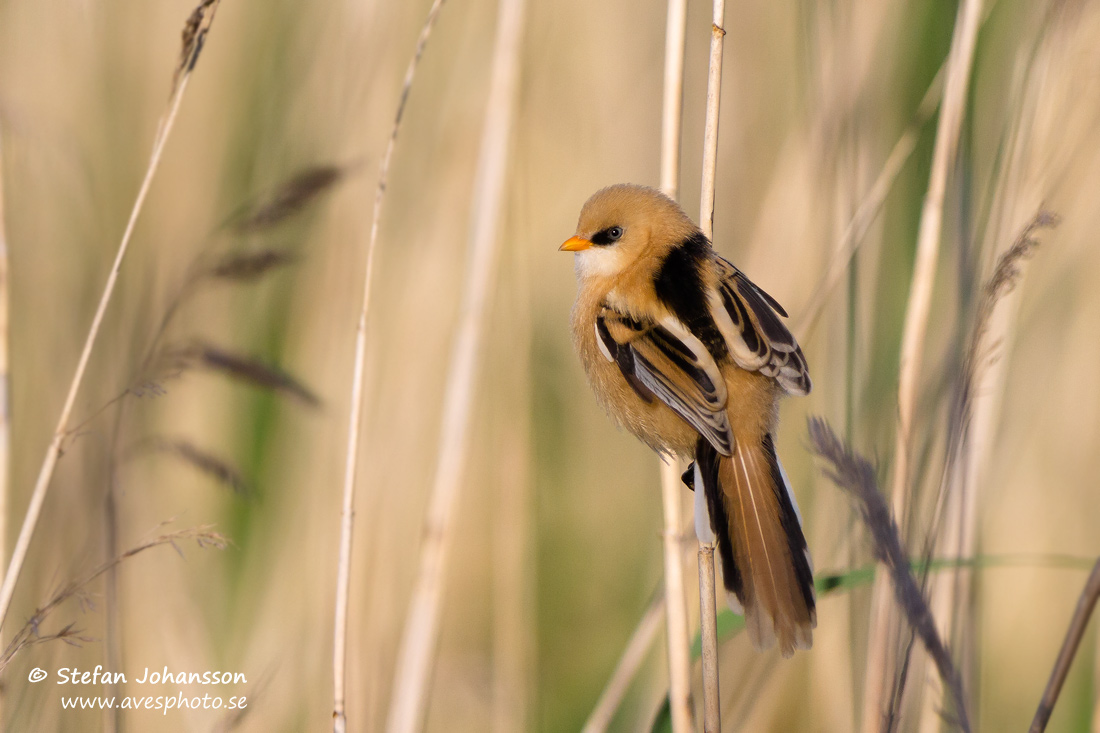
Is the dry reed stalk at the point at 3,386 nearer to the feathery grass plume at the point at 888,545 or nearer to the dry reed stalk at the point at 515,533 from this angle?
the dry reed stalk at the point at 515,533

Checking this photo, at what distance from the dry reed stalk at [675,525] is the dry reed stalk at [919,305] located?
39 centimetres

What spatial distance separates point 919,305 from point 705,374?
1.57ft

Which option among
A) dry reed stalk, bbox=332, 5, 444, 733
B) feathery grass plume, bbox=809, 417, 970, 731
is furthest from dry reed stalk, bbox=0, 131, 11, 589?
feathery grass plume, bbox=809, 417, 970, 731

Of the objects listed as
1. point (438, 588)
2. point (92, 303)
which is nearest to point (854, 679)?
point (438, 588)

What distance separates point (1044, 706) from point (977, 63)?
1.39m

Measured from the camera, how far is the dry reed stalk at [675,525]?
5.43ft

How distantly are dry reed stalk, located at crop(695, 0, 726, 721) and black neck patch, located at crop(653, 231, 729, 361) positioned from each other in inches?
5.3

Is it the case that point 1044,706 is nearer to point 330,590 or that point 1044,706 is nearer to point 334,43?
point 330,590

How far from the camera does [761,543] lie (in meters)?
1.63

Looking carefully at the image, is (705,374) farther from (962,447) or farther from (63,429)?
(63,429)

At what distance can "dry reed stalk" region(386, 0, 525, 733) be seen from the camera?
2.00 meters

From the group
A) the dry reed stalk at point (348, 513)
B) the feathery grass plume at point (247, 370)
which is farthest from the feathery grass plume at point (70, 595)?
the feathery grass plume at point (247, 370)

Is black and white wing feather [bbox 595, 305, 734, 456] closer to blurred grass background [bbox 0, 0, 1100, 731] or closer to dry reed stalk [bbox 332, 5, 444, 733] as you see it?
blurred grass background [bbox 0, 0, 1100, 731]

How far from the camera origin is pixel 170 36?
2.77 meters
